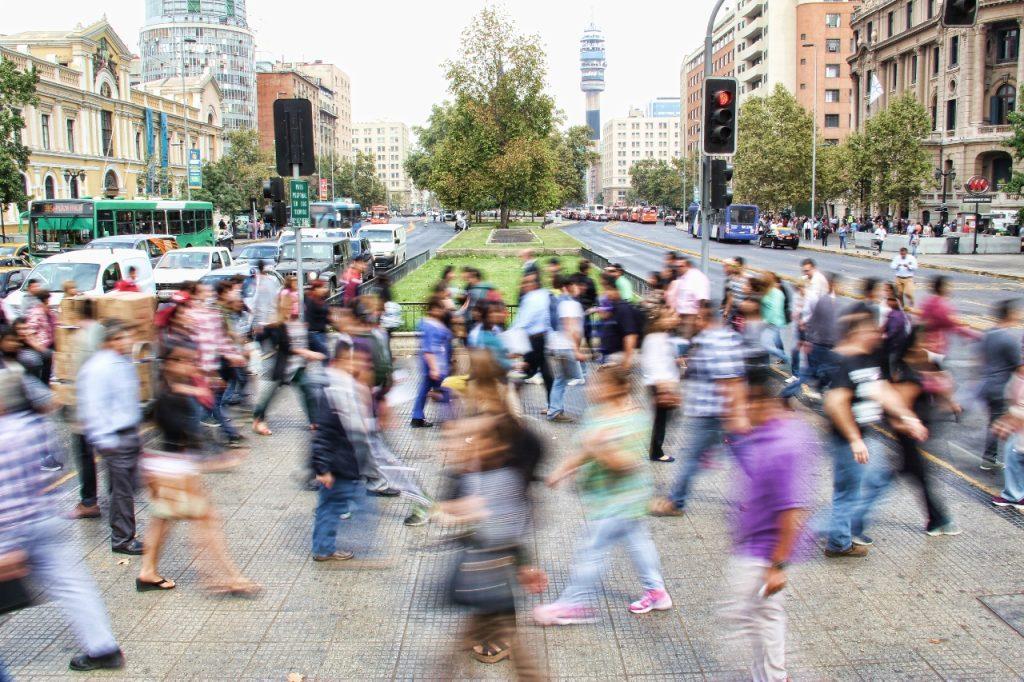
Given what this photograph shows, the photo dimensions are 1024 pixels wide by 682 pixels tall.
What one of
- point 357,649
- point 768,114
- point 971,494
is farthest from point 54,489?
point 768,114

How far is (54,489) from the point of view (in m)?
8.56

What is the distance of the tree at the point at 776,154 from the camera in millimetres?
61875

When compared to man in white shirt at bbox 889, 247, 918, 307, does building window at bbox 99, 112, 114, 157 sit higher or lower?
higher

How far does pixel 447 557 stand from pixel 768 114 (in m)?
62.8

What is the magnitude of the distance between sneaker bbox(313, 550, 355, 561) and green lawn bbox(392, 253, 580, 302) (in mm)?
11751

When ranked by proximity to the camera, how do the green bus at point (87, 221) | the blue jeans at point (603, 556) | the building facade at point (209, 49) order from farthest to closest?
the building facade at point (209, 49), the green bus at point (87, 221), the blue jeans at point (603, 556)

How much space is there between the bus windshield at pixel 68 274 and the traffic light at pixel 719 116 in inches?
497

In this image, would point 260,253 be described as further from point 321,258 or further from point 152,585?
point 152,585

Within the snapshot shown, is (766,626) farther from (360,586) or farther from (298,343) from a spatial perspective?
(298,343)

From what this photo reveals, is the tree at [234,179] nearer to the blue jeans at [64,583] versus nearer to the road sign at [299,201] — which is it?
the road sign at [299,201]

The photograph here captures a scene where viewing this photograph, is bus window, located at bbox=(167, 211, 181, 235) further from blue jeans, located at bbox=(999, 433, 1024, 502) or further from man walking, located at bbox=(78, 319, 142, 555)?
blue jeans, located at bbox=(999, 433, 1024, 502)

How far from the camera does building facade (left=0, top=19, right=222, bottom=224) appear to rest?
5816 centimetres

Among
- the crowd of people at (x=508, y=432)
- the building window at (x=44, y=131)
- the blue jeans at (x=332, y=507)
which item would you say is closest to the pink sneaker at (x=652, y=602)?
the crowd of people at (x=508, y=432)

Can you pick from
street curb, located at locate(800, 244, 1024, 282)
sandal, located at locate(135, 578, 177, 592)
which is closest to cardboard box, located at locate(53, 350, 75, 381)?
sandal, located at locate(135, 578, 177, 592)
